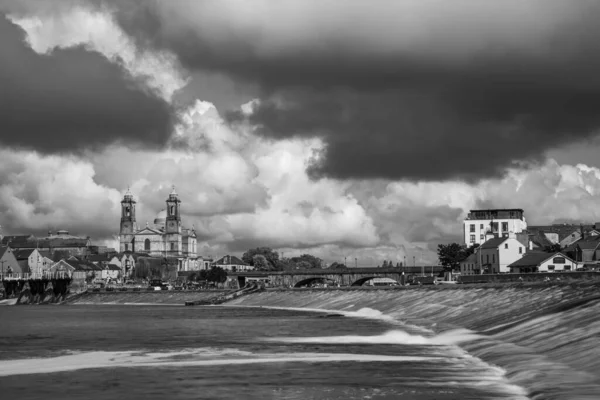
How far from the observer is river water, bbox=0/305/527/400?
36.8 meters

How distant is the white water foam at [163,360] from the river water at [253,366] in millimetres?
58

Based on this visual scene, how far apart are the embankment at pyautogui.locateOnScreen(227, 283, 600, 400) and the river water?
55.8 inches

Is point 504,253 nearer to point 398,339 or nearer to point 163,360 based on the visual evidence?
point 398,339

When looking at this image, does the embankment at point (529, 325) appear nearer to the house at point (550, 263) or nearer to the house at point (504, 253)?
the house at point (550, 263)

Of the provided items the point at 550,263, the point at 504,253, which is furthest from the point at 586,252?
the point at 504,253

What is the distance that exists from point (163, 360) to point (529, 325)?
23078mm

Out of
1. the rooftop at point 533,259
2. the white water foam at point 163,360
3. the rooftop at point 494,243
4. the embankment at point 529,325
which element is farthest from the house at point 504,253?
the white water foam at point 163,360

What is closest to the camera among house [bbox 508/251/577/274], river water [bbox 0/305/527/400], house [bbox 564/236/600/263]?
river water [bbox 0/305/527/400]

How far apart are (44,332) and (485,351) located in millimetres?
48664

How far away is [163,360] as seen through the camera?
165ft

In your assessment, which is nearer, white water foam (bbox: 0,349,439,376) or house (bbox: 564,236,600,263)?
white water foam (bbox: 0,349,439,376)

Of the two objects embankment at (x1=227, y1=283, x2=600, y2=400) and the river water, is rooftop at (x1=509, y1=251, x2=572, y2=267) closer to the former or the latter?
embankment at (x1=227, y1=283, x2=600, y2=400)

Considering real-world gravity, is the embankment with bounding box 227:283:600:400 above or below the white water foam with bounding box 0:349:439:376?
above

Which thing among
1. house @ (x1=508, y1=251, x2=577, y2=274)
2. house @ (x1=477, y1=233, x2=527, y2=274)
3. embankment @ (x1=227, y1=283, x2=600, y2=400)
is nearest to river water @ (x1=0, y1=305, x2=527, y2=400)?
embankment @ (x1=227, y1=283, x2=600, y2=400)
